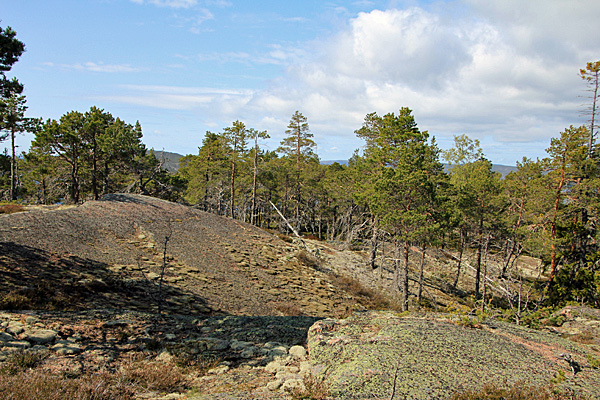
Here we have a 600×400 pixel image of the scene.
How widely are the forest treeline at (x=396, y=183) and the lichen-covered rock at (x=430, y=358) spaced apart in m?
9.57

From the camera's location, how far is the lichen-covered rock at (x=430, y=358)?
5191 mm

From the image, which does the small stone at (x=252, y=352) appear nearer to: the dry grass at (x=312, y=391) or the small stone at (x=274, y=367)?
the small stone at (x=274, y=367)

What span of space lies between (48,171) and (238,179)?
756 inches

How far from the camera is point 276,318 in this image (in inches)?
444

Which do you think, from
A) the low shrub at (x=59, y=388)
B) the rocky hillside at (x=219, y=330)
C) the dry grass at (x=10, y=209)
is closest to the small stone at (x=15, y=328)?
the rocky hillside at (x=219, y=330)

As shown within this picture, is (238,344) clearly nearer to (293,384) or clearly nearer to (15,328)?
(293,384)

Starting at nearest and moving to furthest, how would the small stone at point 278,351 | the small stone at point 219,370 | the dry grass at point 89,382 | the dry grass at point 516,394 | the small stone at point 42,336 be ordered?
the dry grass at point 516,394, the dry grass at point 89,382, the small stone at point 219,370, the small stone at point 42,336, the small stone at point 278,351

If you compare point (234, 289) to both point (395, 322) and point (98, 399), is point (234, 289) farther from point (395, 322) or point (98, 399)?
point (98, 399)

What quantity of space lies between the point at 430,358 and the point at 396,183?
39.7 ft

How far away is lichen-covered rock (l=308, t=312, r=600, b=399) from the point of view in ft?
17.0

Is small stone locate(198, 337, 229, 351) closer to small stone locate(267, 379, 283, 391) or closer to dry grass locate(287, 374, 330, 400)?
small stone locate(267, 379, 283, 391)

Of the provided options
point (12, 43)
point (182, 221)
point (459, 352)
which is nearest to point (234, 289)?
point (182, 221)

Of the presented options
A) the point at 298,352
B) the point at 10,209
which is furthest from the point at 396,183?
the point at 10,209

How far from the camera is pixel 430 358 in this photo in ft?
19.6
